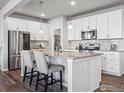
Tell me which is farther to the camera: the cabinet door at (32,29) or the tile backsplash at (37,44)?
the tile backsplash at (37,44)

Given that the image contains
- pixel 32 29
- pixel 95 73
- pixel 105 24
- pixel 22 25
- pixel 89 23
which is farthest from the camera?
pixel 32 29

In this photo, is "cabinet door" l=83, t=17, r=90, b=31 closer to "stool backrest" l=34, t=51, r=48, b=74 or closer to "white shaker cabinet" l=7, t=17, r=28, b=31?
"white shaker cabinet" l=7, t=17, r=28, b=31

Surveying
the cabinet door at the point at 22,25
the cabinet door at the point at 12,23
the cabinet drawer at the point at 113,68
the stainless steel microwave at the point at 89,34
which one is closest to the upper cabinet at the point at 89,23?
the stainless steel microwave at the point at 89,34

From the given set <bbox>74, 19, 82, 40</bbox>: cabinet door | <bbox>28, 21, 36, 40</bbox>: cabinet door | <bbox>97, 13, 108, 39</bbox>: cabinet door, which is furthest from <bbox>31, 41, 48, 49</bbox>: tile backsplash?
<bbox>97, 13, 108, 39</bbox>: cabinet door

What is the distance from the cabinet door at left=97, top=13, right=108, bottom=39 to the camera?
4.71 m

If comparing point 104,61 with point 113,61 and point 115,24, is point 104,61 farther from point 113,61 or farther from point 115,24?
point 115,24

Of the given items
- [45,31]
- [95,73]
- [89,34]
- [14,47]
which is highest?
→ [45,31]

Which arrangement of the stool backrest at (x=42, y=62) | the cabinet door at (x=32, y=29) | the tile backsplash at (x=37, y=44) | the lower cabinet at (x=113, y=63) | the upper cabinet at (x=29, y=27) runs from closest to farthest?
the stool backrest at (x=42, y=62) < the lower cabinet at (x=113, y=63) < the upper cabinet at (x=29, y=27) < the cabinet door at (x=32, y=29) < the tile backsplash at (x=37, y=44)

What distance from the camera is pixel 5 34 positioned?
4.94 meters

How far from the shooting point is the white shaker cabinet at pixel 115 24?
428 centimetres

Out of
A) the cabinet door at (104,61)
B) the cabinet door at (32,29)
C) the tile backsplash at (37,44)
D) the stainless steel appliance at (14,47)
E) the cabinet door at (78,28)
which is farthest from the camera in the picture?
the tile backsplash at (37,44)

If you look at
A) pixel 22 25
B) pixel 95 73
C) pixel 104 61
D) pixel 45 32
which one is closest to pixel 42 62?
pixel 95 73

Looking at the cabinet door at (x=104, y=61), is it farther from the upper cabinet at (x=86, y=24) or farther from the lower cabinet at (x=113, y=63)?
the upper cabinet at (x=86, y=24)

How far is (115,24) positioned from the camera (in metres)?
4.41
